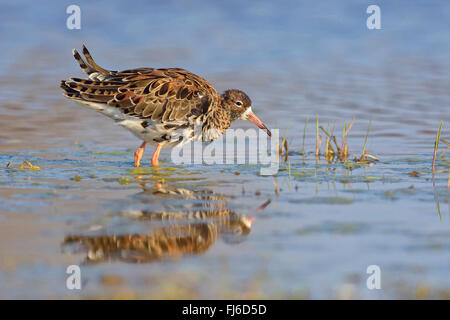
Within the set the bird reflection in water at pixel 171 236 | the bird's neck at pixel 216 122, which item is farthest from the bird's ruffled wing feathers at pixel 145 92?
the bird reflection in water at pixel 171 236

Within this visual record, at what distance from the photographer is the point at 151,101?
1084cm

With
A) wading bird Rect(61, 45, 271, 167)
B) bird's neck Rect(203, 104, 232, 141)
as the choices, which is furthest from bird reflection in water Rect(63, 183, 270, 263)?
bird's neck Rect(203, 104, 232, 141)

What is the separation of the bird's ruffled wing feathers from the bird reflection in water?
2.84m

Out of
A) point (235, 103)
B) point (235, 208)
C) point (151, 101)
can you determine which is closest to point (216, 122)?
point (235, 103)

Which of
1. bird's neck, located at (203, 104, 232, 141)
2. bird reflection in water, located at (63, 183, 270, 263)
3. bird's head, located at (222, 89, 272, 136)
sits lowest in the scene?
bird reflection in water, located at (63, 183, 270, 263)

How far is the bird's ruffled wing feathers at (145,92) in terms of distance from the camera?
1071 cm

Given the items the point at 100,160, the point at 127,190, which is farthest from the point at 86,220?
the point at 100,160

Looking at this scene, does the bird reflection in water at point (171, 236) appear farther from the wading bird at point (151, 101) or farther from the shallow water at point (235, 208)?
the wading bird at point (151, 101)

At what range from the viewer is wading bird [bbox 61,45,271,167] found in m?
10.7

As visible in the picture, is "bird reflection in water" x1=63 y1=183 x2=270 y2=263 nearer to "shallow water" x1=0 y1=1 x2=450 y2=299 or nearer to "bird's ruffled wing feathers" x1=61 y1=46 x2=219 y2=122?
"shallow water" x1=0 y1=1 x2=450 y2=299

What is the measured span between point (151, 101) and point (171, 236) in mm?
4522

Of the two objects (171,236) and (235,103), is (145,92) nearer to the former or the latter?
(235,103)
